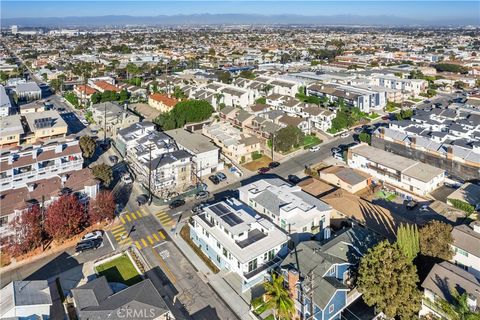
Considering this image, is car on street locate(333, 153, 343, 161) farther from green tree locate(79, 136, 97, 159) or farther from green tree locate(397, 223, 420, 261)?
green tree locate(79, 136, 97, 159)

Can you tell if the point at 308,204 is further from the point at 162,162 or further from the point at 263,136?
the point at 263,136

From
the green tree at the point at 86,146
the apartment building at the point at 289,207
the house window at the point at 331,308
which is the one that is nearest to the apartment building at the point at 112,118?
the green tree at the point at 86,146

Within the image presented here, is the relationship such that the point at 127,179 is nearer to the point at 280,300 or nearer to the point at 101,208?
the point at 101,208

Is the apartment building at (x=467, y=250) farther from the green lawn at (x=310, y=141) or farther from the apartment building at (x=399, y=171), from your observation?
the green lawn at (x=310, y=141)

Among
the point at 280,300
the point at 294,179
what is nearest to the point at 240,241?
the point at 280,300

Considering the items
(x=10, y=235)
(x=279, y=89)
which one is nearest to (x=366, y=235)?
(x=10, y=235)

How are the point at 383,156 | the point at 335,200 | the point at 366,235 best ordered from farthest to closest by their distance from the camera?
the point at 383,156 → the point at 335,200 → the point at 366,235
